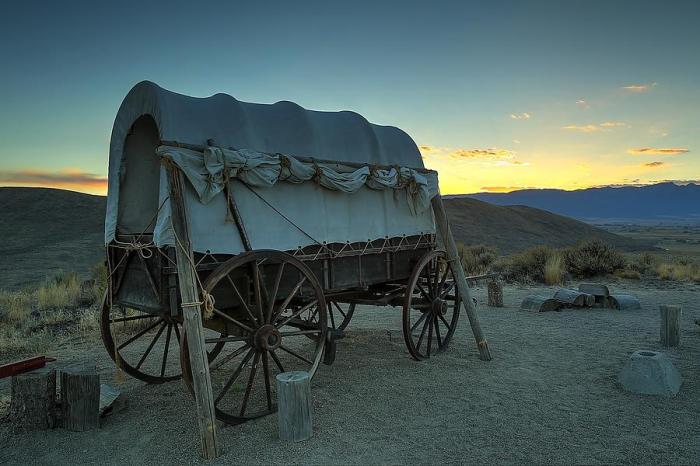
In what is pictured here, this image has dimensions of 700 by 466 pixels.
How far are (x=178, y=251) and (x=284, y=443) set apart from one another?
1.93m

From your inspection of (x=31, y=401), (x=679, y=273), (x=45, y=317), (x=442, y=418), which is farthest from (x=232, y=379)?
(x=679, y=273)

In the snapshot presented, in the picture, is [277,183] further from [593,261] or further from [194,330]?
[593,261]

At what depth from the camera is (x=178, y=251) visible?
4.25m

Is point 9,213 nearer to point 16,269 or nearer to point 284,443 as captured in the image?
point 16,269

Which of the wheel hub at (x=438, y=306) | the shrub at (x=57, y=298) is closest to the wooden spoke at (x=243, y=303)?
the wheel hub at (x=438, y=306)

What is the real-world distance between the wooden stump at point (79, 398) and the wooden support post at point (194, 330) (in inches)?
45.7

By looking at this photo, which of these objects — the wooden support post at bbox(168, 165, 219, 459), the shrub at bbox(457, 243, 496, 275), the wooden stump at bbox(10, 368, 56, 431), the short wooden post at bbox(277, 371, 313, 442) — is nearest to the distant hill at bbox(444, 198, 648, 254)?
the shrub at bbox(457, 243, 496, 275)

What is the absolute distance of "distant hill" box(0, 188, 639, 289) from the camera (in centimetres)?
2400

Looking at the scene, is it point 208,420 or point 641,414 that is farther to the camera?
point 641,414

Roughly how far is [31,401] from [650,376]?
21.0 ft

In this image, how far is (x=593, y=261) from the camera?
15117mm

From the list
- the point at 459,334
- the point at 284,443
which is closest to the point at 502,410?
the point at 284,443

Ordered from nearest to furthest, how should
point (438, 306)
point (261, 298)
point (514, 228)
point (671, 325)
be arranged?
point (261, 298) → point (438, 306) → point (671, 325) → point (514, 228)

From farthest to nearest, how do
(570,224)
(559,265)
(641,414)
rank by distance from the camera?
(570,224), (559,265), (641,414)
